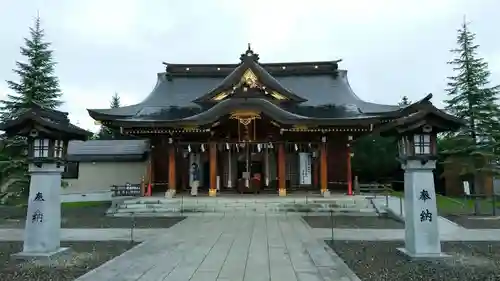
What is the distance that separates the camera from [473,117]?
962 inches

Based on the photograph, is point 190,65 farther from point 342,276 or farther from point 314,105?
point 342,276

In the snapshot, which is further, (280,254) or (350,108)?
(350,108)

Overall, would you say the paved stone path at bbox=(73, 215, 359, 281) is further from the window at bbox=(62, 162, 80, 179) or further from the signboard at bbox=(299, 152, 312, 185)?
the window at bbox=(62, 162, 80, 179)

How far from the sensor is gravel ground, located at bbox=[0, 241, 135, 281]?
22.4 feet

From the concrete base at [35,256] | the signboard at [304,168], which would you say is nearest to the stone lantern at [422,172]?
the concrete base at [35,256]

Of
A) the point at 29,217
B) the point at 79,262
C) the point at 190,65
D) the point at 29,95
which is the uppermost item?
the point at 190,65

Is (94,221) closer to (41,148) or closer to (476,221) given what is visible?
(41,148)

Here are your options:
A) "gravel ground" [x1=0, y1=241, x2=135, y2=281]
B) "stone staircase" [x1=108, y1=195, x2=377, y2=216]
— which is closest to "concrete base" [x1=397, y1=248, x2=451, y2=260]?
"gravel ground" [x1=0, y1=241, x2=135, y2=281]

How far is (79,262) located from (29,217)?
165cm

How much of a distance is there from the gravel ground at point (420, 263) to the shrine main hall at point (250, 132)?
9678mm

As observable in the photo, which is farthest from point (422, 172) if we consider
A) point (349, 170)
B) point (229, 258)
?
point (349, 170)

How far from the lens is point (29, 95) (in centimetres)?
1820

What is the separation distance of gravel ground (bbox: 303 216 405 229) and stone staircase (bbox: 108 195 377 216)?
907 millimetres

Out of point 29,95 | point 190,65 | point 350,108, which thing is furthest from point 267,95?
point 29,95
